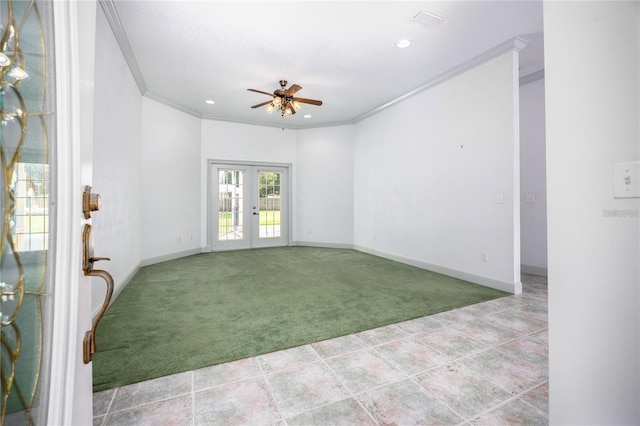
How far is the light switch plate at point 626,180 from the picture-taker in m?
0.85

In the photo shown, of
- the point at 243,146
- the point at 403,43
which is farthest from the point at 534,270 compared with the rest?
the point at 243,146

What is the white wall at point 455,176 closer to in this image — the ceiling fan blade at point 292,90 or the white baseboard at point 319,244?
the white baseboard at point 319,244

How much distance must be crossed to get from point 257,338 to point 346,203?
4740 millimetres

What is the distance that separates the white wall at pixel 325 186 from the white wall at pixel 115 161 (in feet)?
11.8

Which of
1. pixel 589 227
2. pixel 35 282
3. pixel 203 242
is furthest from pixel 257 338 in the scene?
pixel 203 242

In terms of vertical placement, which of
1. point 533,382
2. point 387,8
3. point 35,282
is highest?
point 387,8

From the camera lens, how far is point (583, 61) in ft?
3.21

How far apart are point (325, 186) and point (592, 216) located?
236 inches

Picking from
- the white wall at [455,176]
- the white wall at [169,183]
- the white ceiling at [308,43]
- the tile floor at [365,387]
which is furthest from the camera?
the white wall at [169,183]

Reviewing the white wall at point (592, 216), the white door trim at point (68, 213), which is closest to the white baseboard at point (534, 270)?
the white wall at point (592, 216)

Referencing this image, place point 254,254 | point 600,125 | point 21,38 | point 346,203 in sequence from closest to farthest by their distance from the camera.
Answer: point 21,38 → point 600,125 → point 254,254 → point 346,203

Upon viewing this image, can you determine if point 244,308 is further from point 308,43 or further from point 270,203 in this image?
point 270,203

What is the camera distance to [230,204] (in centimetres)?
659

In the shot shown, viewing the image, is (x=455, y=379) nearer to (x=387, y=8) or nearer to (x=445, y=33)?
(x=387, y=8)
